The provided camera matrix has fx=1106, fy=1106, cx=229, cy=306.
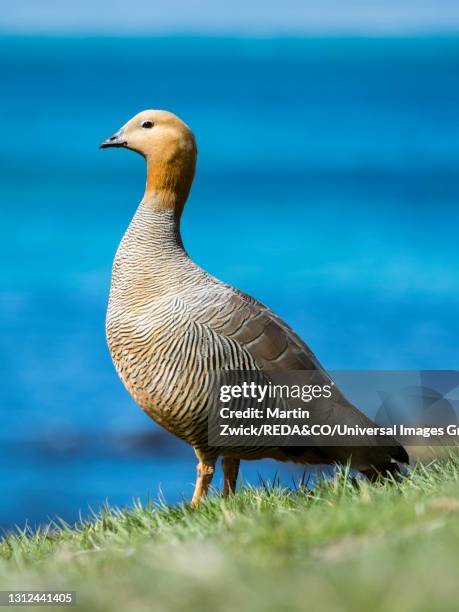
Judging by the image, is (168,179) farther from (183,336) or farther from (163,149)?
(183,336)

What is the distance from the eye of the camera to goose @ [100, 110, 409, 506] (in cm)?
508

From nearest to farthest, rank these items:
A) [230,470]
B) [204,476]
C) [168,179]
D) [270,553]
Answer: [270,553], [204,476], [230,470], [168,179]

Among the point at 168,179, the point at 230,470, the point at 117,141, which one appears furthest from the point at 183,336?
the point at 117,141

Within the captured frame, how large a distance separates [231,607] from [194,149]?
3467mm

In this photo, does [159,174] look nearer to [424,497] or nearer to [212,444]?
[212,444]

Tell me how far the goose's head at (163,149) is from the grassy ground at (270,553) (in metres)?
1.72

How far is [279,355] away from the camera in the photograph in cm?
527

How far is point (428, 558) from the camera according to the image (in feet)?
Answer: 8.88

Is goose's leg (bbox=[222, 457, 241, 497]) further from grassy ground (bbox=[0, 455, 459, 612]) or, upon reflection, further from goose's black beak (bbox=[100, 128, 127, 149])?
goose's black beak (bbox=[100, 128, 127, 149])

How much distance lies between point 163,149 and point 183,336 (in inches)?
42.3

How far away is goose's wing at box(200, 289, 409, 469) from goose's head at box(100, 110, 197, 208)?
702mm

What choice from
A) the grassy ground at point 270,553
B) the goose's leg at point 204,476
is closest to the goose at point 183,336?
the goose's leg at point 204,476

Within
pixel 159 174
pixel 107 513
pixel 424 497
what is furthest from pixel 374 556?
pixel 159 174

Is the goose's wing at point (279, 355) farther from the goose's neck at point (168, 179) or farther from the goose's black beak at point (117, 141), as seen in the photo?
the goose's black beak at point (117, 141)
